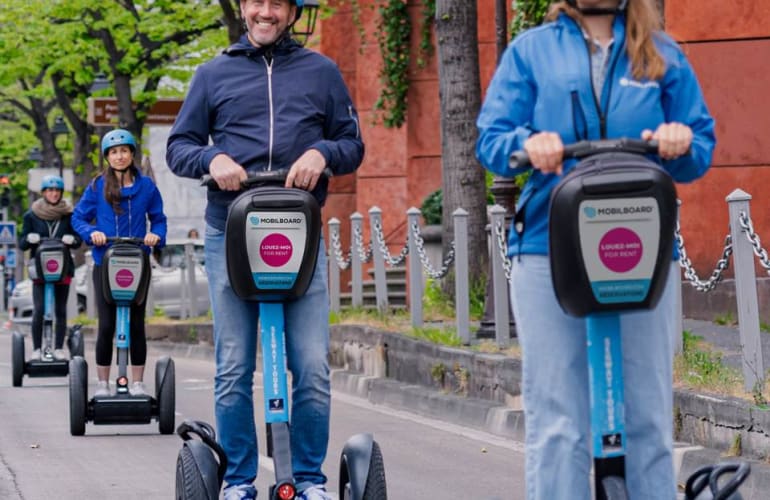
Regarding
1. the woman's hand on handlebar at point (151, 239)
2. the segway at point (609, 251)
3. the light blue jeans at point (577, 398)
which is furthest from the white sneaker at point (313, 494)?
the woman's hand on handlebar at point (151, 239)

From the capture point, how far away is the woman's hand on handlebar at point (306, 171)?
238 inches

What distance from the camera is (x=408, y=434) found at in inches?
459

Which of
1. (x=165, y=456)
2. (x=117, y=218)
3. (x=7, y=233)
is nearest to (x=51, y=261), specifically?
(x=117, y=218)

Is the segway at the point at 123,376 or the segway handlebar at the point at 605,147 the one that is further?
the segway at the point at 123,376

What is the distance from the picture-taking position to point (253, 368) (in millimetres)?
6176

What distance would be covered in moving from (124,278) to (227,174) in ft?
17.9

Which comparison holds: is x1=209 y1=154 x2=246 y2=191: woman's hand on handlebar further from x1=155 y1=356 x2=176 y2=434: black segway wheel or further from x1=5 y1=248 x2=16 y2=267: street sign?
x1=5 y1=248 x2=16 y2=267: street sign

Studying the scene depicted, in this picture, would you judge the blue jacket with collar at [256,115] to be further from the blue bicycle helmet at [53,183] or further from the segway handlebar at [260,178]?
the blue bicycle helmet at [53,183]

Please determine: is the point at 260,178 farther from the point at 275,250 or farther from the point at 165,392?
the point at 165,392

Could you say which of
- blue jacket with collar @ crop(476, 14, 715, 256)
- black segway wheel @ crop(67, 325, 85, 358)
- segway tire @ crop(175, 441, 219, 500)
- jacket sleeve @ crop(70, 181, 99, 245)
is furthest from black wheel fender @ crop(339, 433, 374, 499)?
black segway wheel @ crop(67, 325, 85, 358)

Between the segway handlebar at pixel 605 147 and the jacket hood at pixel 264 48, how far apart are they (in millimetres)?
2120

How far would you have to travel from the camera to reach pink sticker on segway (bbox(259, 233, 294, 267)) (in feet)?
19.4

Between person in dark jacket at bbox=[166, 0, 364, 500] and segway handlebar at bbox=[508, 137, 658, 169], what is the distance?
1884mm

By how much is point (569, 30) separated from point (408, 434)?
7.38 metres
